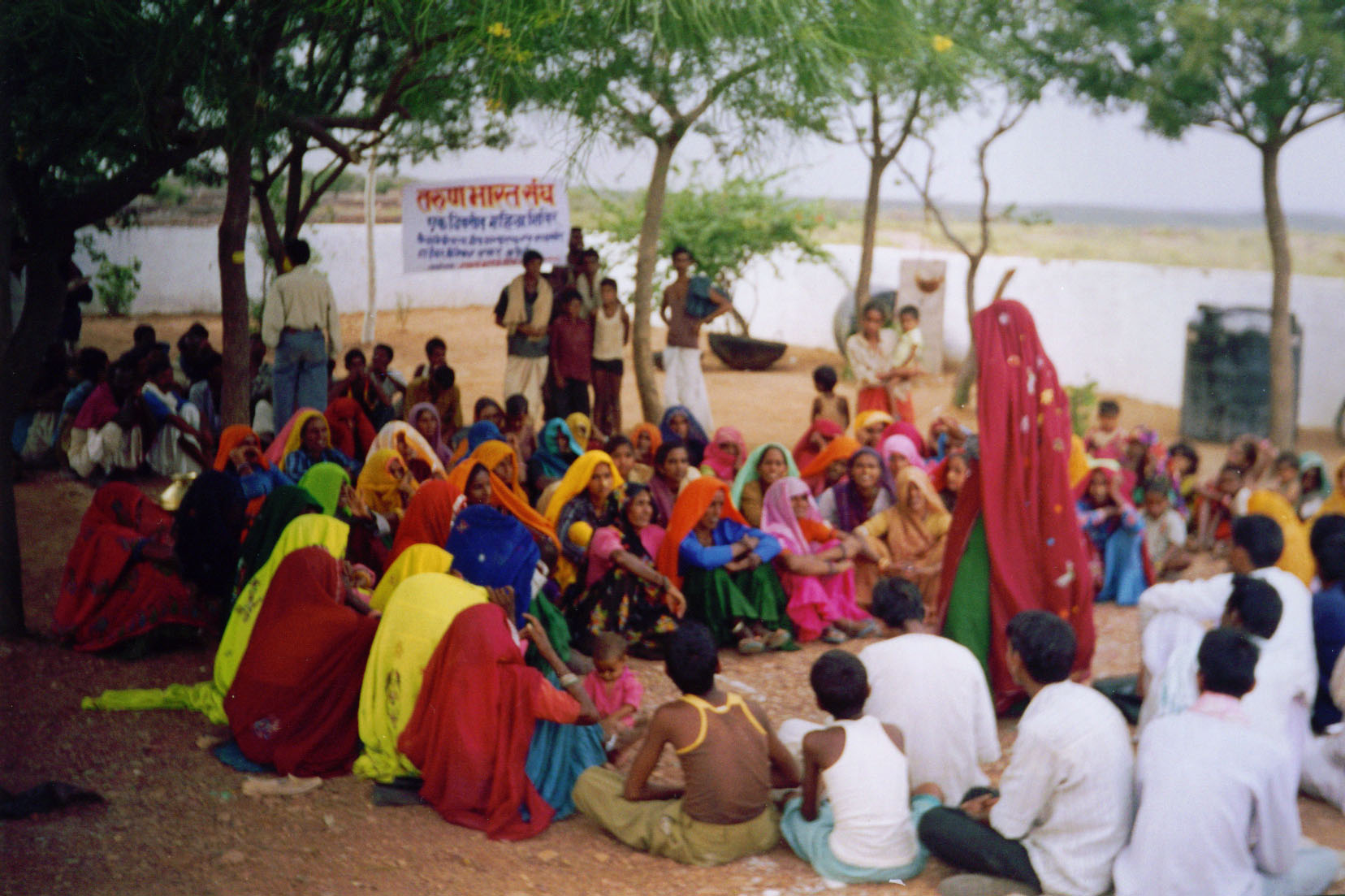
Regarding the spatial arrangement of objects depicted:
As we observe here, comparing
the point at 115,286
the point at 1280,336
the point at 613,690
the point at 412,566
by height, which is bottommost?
the point at 613,690

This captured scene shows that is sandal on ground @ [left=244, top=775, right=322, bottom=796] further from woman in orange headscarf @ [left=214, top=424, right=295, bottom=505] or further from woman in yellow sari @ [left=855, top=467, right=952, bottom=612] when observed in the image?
woman in yellow sari @ [left=855, top=467, right=952, bottom=612]

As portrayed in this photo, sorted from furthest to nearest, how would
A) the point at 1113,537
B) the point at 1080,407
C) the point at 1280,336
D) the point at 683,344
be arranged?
the point at 1080,407, the point at 1280,336, the point at 683,344, the point at 1113,537

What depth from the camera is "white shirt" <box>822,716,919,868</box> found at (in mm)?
4148

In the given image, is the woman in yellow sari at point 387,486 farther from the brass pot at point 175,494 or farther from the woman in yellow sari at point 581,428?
the woman in yellow sari at point 581,428

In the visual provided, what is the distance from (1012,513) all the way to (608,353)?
575cm

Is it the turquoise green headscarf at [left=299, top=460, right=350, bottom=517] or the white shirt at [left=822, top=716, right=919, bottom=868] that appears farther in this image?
the turquoise green headscarf at [left=299, top=460, right=350, bottom=517]

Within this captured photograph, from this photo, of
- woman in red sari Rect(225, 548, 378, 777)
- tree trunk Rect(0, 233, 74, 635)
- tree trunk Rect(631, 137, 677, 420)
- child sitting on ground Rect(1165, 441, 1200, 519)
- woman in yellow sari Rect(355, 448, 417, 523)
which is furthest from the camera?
tree trunk Rect(631, 137, 677, 420)

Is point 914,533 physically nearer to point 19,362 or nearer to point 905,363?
point 905,363

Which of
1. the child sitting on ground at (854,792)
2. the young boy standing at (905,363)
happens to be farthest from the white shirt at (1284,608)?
the young boy standing at (905,363)

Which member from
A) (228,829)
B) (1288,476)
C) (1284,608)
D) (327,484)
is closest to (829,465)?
(1288,476)

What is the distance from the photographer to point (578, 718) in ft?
15.5

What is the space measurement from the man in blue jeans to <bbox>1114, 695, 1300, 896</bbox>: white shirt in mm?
7252

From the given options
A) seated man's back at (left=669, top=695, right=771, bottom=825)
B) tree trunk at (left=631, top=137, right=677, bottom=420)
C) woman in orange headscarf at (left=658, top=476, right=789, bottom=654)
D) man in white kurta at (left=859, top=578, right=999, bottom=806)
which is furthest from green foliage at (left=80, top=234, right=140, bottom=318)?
man in white kurta at (left=859, top=578, right=999, bottom=806)

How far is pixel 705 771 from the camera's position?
13.9 ft
